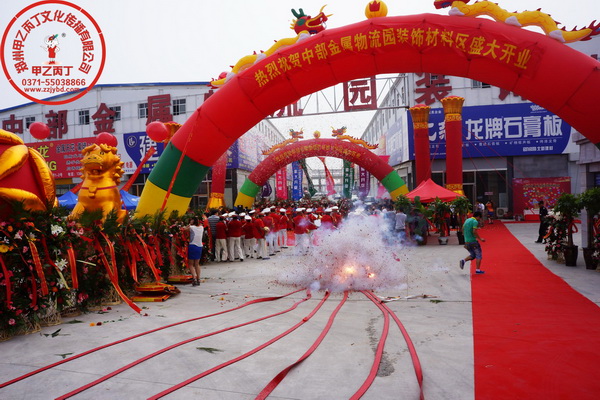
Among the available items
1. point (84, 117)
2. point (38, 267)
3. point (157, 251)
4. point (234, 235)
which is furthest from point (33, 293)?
point (84, 117)

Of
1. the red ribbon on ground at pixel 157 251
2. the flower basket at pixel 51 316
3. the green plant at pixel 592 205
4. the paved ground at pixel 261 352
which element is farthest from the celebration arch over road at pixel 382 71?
the flower basket at pixel 51 316

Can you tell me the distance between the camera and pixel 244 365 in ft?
13.0

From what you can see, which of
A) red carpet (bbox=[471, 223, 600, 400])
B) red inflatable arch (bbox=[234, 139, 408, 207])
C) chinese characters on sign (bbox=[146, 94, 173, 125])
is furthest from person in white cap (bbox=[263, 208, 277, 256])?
chinese characters on sign (bbox=[146, 94, 173, 125])

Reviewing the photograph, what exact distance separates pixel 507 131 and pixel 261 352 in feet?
68.2

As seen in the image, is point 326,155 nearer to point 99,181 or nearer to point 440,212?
point 440,212

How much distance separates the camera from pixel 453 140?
16.5m

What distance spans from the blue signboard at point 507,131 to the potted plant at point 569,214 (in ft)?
41.8

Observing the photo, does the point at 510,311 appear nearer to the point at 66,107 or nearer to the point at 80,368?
the point at 80,368

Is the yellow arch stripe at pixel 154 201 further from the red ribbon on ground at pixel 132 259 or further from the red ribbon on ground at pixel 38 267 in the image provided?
the red ribbon on ground at pixel 38 267

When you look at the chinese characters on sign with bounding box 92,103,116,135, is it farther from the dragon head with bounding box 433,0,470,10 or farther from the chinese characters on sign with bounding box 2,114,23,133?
the dragon head with bounding box 433,0,470,10

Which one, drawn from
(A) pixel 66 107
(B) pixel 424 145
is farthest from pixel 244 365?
(A) pixel 66 107

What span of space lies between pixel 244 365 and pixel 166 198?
5.37 meters

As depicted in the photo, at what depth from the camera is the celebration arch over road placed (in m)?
7.45

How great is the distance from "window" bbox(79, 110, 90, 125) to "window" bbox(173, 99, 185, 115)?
5.79 meters
